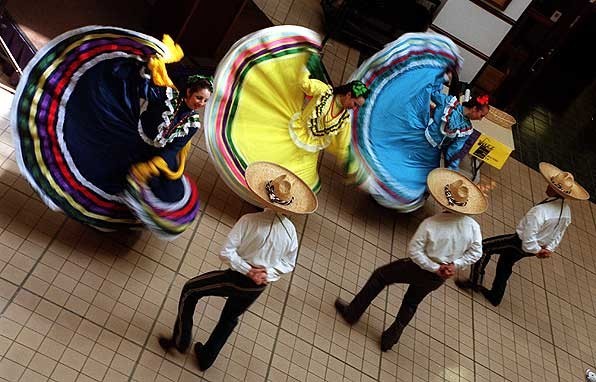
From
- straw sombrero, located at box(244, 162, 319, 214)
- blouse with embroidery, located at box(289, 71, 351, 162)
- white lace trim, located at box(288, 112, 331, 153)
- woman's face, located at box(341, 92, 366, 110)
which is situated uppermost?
straw sombrero, located at box(244, 162, 319, 214)

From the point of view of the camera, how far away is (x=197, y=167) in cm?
667

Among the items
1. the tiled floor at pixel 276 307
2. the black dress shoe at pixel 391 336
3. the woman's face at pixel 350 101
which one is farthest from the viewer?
the woman's face at pixel 350 101

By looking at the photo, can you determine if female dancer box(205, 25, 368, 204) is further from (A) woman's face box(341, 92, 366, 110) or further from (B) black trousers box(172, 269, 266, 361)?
(B) black trousers box(172, 269, 266, 361)

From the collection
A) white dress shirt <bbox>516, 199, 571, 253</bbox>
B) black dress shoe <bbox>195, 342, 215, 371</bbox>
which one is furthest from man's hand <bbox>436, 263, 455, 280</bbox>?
black dress shoe <bbox>195, 342, 215, 371</bbox>

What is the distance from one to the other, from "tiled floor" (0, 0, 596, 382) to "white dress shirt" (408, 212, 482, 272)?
109 cm

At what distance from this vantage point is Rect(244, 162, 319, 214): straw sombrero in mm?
4348

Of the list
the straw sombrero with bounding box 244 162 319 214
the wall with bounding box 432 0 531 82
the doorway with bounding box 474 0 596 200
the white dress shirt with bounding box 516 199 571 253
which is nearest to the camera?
the straw sombrero with bounding box 244 162 319 214

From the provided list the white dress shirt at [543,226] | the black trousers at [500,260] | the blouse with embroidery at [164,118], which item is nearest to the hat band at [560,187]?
the white dress shirt at [543,226]

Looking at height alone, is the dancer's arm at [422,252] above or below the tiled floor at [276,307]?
above

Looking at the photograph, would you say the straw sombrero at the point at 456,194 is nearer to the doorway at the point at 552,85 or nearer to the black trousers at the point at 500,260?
the black trousers at the point at 500,260

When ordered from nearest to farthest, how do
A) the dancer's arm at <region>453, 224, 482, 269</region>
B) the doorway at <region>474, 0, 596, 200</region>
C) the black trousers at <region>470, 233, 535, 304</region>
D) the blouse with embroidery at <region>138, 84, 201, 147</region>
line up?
1. the blouse with embroidery at <region>138, 84, 201, 147</region>
2. the dancer's arm at <region>453, 224, 482, 269</region>
3. the black trousers at <region>470, 233, 535, 304</region>
4. the doorway at <region>474, 0, 596, 200</region>

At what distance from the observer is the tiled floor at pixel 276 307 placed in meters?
4.89

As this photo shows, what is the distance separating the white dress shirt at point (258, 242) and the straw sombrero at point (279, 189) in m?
0.13

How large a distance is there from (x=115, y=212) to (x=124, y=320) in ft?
2.50
